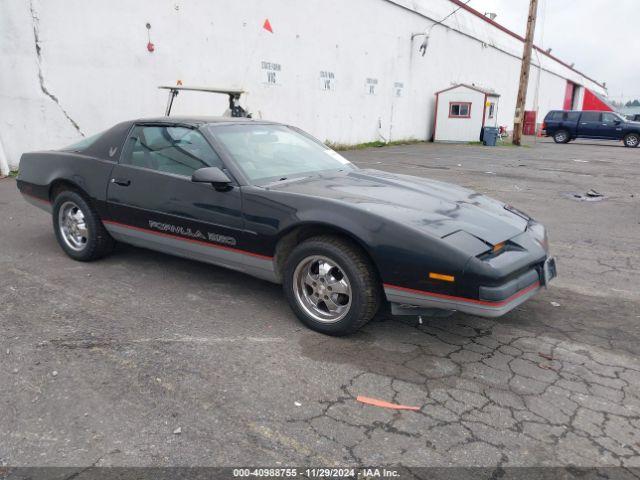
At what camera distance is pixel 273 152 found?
13.9 ft

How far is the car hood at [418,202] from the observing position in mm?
3230

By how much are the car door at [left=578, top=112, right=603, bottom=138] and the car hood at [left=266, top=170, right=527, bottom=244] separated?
83.4 ft

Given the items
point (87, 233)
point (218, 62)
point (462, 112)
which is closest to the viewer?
point (87, 233)

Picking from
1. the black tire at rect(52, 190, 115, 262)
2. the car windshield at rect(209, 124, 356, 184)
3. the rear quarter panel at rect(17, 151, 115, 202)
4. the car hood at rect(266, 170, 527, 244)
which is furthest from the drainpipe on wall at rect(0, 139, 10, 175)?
the car hood at rect(266, 170, 527, 244)

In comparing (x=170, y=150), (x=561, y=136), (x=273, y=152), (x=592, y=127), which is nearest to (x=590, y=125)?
(x=592, y=127)

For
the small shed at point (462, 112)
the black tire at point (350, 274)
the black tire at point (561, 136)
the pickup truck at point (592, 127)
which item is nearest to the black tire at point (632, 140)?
the pickup truck at point (592, 127)

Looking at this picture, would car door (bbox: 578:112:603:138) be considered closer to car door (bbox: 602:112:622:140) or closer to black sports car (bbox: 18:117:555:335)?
car door (bbox: 602:112:622:140)

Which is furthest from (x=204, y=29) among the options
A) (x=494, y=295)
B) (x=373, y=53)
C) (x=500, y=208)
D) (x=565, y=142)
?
(x=565, y=142)

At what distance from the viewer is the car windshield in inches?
155

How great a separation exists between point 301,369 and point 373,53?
1856 cm

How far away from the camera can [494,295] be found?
2.94m

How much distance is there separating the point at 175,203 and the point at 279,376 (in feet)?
5.69

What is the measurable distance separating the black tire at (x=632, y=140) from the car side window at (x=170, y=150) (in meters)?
26.2

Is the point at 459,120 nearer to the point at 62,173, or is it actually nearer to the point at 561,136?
the point at 561,136
